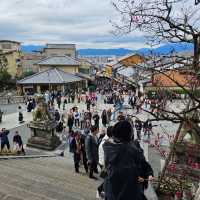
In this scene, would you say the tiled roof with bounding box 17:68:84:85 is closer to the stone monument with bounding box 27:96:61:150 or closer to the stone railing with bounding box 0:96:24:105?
the stone railing with bounding box 0:96:24:105

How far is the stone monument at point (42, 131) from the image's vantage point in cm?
1623

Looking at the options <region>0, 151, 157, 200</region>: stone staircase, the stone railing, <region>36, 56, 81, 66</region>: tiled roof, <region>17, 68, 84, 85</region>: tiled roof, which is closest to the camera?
<region>0, 151, 157, 200</region>: stone staircase

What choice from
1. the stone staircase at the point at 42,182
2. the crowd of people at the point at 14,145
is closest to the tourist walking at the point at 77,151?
the stone staircase at the point at 42,182

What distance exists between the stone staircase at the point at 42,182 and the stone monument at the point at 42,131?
4.51m

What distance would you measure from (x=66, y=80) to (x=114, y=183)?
137 ft

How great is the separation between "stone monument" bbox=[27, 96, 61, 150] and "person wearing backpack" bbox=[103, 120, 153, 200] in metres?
12.1

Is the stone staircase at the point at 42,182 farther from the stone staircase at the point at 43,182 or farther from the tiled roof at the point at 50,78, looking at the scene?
the tiled roof at the point at 50,78

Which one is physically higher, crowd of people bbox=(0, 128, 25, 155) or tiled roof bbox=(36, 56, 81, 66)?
tiled roof bbox=(36, 56, 81, 66)

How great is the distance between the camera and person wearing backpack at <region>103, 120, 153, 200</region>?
4.11 m

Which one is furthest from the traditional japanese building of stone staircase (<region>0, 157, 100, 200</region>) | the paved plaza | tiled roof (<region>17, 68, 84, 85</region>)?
stone staircase (<region>0, 157, 100, 200</region>)

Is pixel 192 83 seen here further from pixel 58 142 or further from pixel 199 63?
pixel 58 142

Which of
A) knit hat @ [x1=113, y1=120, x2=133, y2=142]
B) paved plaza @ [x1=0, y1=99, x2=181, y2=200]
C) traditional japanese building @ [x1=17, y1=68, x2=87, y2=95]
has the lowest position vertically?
paved plaza @ [x1=0, y1=99, x2=181, y2=200]

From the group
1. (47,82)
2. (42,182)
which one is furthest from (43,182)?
(47,82)

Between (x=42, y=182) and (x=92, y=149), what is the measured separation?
1.46 meters
